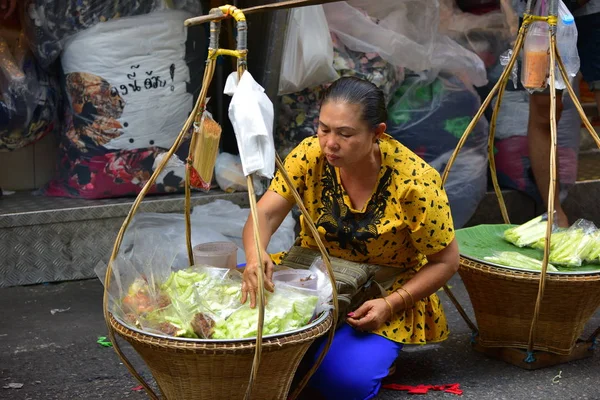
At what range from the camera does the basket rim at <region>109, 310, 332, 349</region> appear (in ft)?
7.95

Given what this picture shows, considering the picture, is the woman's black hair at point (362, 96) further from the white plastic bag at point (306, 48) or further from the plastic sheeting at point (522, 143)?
the plastic sheeting at point (522, 143)

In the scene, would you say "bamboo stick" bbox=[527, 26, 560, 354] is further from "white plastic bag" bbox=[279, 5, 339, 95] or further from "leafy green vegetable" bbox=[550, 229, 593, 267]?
"white plastic bag" bbox=[279, 5, 339, 95]

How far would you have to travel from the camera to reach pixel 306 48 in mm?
4094

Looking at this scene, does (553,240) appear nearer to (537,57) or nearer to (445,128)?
(537,57)

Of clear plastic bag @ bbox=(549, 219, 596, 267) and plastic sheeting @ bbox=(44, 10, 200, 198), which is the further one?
plastic sheeting @ bbox=(44, 10, 200, 198)

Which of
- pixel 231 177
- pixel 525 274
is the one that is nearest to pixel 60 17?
pixel 231 177

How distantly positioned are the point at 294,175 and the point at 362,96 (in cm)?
41

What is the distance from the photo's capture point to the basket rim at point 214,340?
7.95ft

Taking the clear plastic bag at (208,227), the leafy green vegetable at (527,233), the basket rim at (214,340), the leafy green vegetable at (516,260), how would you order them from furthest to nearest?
the clear plastic bag at (208,227), the leafy green vegetable at (527,233), the leafy green vegetable at (516,260), the basket rim at (214,340)

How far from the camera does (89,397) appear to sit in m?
3.08

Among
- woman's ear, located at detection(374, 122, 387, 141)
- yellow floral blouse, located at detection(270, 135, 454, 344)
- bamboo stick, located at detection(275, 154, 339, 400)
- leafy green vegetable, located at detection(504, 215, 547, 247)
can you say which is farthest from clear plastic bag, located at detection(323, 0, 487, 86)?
bamboo stick, located at detection(275, 154, 339, 400)

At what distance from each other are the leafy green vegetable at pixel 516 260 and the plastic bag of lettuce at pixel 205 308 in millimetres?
862

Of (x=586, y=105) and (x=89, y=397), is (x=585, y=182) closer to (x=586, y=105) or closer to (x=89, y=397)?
(x=586, y=105)

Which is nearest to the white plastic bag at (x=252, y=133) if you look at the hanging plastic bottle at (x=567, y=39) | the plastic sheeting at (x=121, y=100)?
the hanging plastic bottle at (x=567, y=39)
